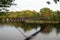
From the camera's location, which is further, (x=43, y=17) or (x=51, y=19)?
(x=51, y=19)

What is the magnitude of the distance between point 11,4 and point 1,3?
14 centimetres

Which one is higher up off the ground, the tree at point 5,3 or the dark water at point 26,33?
the tree at point 5,3

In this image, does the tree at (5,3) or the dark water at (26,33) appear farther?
the dark water at (26,33)

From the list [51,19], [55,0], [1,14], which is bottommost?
[51,19]

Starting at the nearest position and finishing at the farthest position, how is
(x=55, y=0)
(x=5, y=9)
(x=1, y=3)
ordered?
(x=55, y=0) → (x=1, y=3) → (x=5, y=9)

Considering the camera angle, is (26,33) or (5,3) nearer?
(5,3)

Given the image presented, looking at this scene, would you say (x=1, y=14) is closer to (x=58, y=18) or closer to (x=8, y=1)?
(x=8, y=1)

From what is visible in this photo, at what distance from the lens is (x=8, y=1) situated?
252 centimetres

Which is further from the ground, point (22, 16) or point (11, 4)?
point (11, 4)

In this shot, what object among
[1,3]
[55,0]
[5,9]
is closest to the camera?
[55,0]

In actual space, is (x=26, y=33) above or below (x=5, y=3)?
below

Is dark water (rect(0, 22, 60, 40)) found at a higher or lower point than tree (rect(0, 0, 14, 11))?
lower

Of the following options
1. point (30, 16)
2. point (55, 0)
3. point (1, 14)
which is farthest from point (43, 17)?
point (55, 0)

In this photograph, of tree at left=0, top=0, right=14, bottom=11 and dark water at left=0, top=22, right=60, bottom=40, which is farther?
dark water at left=0, top=22, right=60, bottom=40
